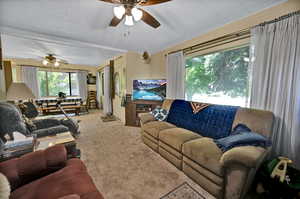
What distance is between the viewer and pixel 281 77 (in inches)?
66.8

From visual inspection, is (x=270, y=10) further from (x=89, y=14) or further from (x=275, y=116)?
(x=89, y=14)

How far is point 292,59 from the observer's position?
1598mm

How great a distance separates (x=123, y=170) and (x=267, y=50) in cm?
274

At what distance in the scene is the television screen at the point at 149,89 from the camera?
3717mm

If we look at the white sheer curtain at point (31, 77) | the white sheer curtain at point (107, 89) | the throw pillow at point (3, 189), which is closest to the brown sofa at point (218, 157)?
the throw pillow at point (3, 189)

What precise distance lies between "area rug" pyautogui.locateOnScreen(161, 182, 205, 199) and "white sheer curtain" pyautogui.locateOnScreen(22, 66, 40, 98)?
696 cm

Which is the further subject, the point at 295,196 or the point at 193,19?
the point at 193,19

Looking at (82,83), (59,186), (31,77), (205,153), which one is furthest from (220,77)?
(31,77)

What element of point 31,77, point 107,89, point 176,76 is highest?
point 31,77

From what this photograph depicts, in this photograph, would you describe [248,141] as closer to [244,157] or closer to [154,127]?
[244,157]

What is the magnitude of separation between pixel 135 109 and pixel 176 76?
5.26 ft

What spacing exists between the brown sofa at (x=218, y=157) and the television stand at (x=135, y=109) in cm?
147

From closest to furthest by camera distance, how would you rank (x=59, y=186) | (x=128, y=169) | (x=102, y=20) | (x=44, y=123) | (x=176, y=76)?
(x=59, y=186) < (x=128, y=169) < (x=102, y=20) < (x=44, y=123) < (x=176, y=76)

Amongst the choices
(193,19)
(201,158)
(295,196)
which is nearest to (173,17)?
(193,19)
